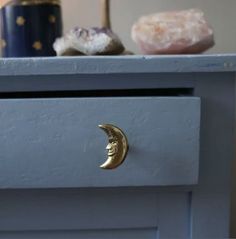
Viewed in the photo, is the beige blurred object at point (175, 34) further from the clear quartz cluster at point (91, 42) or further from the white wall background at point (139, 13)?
the white wall background at point (139, 13)

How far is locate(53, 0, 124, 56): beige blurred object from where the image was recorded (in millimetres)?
463

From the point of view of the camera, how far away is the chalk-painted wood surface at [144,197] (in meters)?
0.42

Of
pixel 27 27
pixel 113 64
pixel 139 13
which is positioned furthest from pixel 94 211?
pixel 139 13

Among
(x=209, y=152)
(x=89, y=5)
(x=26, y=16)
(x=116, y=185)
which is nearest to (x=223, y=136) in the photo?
(x=209, y=152)

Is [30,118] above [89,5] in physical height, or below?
below

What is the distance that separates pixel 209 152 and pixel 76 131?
146 millimetres

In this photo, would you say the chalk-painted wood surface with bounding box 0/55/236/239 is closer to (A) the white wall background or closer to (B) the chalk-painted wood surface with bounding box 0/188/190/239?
(B) the chalk-painted wood surface with bounding box 0/188/190/239

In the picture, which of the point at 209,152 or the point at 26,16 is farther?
the point at 26,16

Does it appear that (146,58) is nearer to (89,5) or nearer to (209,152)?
(209,152)

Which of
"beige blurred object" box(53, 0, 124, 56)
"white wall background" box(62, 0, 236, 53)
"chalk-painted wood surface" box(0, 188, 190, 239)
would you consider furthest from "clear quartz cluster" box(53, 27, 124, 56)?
"white wall background" box(62, 0, 236, 53)

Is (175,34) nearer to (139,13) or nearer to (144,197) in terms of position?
(144,197)

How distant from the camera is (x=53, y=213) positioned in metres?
0.44

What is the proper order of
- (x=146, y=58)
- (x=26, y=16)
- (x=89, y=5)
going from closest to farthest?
(x=146, y=58), (x=26, y=16), (x=89, y=5)

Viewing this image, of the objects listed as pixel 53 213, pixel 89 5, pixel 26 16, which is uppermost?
pixel 89 5
